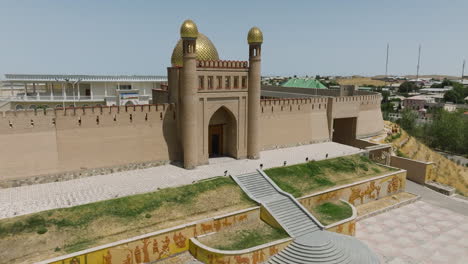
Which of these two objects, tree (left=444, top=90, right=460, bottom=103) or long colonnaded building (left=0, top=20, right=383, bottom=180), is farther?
tree (left=444, top=90, right=460, bottom=103)

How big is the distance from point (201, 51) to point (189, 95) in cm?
431

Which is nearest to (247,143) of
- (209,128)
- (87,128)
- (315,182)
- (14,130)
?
(209,128)

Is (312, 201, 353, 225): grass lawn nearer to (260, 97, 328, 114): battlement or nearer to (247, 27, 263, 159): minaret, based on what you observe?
(247, 27, 263, 159): minaret

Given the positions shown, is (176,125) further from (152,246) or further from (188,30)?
(152,246)

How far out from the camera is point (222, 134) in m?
22.9

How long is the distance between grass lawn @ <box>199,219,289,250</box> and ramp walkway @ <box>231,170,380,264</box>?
630 millimetres

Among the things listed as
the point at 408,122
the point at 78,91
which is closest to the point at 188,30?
the point at 78,91

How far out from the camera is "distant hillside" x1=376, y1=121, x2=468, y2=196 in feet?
92.3

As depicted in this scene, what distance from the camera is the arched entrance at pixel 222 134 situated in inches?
870

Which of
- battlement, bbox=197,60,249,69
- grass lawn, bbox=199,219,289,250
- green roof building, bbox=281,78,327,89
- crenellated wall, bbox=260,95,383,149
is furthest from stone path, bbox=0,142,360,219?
green roof building, bbox=281,78,327,89

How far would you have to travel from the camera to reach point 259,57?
840 inches

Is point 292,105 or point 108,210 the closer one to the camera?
point 108,210

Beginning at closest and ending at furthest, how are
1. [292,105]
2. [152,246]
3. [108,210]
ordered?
[152,246]
[108,210]
[292,105]

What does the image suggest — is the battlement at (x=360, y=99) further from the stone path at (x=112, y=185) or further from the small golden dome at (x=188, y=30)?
the small golden dome at (x=188, y=30)
